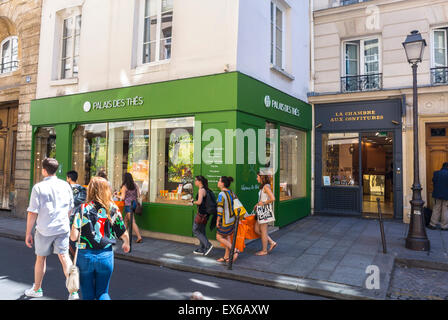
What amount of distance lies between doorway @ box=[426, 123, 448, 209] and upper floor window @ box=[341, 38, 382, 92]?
2.24 m

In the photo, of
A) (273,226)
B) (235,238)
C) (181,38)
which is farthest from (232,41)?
(273,226)

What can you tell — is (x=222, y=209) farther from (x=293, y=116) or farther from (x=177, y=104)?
(x=293, y=116)

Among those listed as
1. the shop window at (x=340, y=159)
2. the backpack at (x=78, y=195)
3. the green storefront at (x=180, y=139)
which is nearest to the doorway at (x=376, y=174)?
the shop window at (x=340, y=159)

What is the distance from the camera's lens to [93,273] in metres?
3.06

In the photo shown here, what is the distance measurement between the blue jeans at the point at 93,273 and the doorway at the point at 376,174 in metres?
10.0

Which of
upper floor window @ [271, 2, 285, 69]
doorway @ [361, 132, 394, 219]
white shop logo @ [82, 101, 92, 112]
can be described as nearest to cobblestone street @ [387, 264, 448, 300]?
doorway @ [361, 132, 394, 219]

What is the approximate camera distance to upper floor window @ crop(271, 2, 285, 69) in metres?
9.17

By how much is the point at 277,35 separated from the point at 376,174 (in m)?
8.23

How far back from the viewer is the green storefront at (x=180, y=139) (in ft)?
24.1

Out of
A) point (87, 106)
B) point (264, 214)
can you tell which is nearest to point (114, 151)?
point (87, 106)

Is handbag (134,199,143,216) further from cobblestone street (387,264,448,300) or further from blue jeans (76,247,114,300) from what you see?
cobblestone street (387,264,448,300)

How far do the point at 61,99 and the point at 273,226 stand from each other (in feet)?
25.4

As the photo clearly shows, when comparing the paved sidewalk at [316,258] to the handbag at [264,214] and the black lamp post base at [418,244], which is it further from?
the handbag at [264,214]

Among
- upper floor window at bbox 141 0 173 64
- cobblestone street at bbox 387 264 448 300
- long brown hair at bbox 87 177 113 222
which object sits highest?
upper floor window at bbox 141 0 173 64
